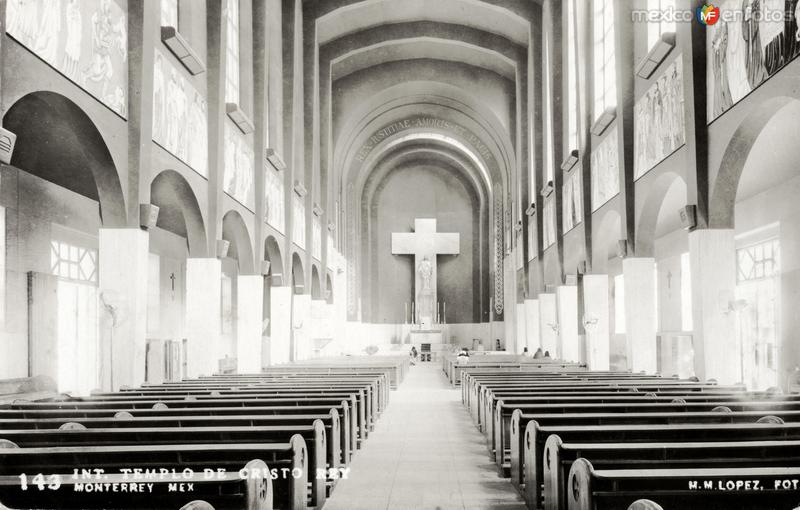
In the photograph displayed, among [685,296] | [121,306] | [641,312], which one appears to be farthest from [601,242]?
[121,306]

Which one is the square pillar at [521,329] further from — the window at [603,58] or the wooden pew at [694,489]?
the wooden pew at [694,489]

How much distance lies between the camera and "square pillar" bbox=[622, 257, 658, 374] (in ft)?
38.7

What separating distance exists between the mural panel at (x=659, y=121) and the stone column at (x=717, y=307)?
165 centimetres

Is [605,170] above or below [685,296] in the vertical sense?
above

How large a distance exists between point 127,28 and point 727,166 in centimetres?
806

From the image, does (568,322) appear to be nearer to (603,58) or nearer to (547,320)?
(547,320)

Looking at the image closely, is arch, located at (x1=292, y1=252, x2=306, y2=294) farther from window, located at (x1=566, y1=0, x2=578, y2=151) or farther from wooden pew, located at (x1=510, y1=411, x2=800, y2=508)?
wooden pew, located at (x1=510, y1=411, x2=800, y2=508)

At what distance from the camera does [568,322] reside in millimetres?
16766

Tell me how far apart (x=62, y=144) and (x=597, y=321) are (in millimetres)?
10708

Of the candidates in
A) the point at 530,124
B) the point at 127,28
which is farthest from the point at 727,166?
the point at 530,124

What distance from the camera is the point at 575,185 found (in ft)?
53.8

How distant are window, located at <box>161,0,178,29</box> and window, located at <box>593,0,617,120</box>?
337 inches

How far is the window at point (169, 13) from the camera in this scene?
10.6m

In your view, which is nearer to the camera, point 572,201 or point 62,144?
point 62,144
